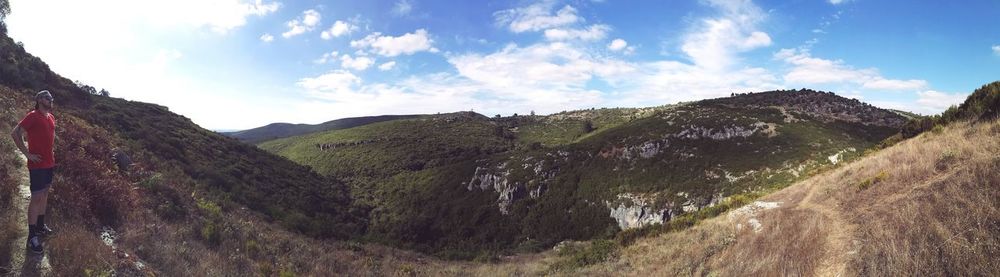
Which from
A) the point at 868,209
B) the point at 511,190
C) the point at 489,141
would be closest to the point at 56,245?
the point at 868,209

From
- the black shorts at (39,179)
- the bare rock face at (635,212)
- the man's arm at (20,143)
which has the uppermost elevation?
the man's arm at (20,143)

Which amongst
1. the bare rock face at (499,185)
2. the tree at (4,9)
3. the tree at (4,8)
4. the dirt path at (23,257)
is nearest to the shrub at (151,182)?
the dirt path at (23,257)

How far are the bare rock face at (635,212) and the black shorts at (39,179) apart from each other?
4467 cm

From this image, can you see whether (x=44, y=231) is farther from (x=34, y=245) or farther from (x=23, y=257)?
(x=23, y=257)

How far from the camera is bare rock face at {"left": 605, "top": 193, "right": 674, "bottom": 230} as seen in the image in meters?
46.0

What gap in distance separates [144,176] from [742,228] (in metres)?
20.6

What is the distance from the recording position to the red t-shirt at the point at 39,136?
7.09 metres

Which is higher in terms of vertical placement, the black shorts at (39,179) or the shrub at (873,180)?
the black shorts at (39,179)

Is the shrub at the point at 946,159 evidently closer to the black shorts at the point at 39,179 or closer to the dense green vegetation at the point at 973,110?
the dense green vegetation at the point at 973,110

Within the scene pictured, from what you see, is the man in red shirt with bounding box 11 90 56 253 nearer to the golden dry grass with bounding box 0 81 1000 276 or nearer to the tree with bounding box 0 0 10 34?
the golden dry grass with bounding box 0 81 1000 276

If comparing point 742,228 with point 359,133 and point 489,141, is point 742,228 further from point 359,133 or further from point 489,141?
point 359,133

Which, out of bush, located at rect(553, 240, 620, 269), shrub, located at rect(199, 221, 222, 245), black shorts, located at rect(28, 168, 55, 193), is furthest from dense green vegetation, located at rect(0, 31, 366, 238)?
bush, located at rect(553, 240, 620, 269)

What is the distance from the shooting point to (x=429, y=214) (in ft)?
215

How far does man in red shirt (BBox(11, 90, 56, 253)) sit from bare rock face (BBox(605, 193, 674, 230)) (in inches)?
1759
